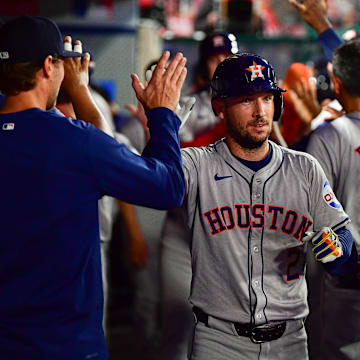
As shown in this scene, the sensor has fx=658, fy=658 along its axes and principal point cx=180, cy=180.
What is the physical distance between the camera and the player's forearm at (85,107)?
2.84m

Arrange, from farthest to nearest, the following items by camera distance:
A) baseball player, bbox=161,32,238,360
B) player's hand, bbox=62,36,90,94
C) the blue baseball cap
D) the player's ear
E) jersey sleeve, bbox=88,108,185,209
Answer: baseball player, bbox=161,32,238,360 → the player's ear → player's hand, bbox=62,36,90,94 → the blue baseball cap → jersey sleeve, bbox=88,108,185,209

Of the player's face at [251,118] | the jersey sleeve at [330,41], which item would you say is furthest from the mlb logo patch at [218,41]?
the player's face at [251,118]

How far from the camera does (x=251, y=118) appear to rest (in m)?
3.12

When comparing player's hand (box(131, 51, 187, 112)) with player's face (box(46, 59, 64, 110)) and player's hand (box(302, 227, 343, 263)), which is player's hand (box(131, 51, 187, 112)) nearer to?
player's face (box(46, 59, 64, 110))

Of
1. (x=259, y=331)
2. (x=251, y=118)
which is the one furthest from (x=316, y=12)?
(x=259, y=331)

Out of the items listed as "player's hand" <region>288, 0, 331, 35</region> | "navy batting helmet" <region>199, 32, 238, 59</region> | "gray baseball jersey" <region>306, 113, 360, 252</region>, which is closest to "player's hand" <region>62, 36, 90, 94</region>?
"gray baseball jersey" <region>306, 113, 360, 252</region>

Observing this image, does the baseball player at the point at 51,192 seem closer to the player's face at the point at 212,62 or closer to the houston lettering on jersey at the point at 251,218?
the houston lettering on jersey at the point at 251,218

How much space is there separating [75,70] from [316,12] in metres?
1.96

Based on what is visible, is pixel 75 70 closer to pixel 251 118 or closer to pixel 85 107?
pixel 85 107

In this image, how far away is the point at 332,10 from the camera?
18641 mm

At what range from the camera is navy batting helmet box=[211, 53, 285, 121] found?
121 inches

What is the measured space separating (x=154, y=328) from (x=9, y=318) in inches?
129

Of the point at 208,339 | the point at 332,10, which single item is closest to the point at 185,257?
the point at 208,339

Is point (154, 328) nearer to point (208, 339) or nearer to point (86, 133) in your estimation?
point (208, 339)
